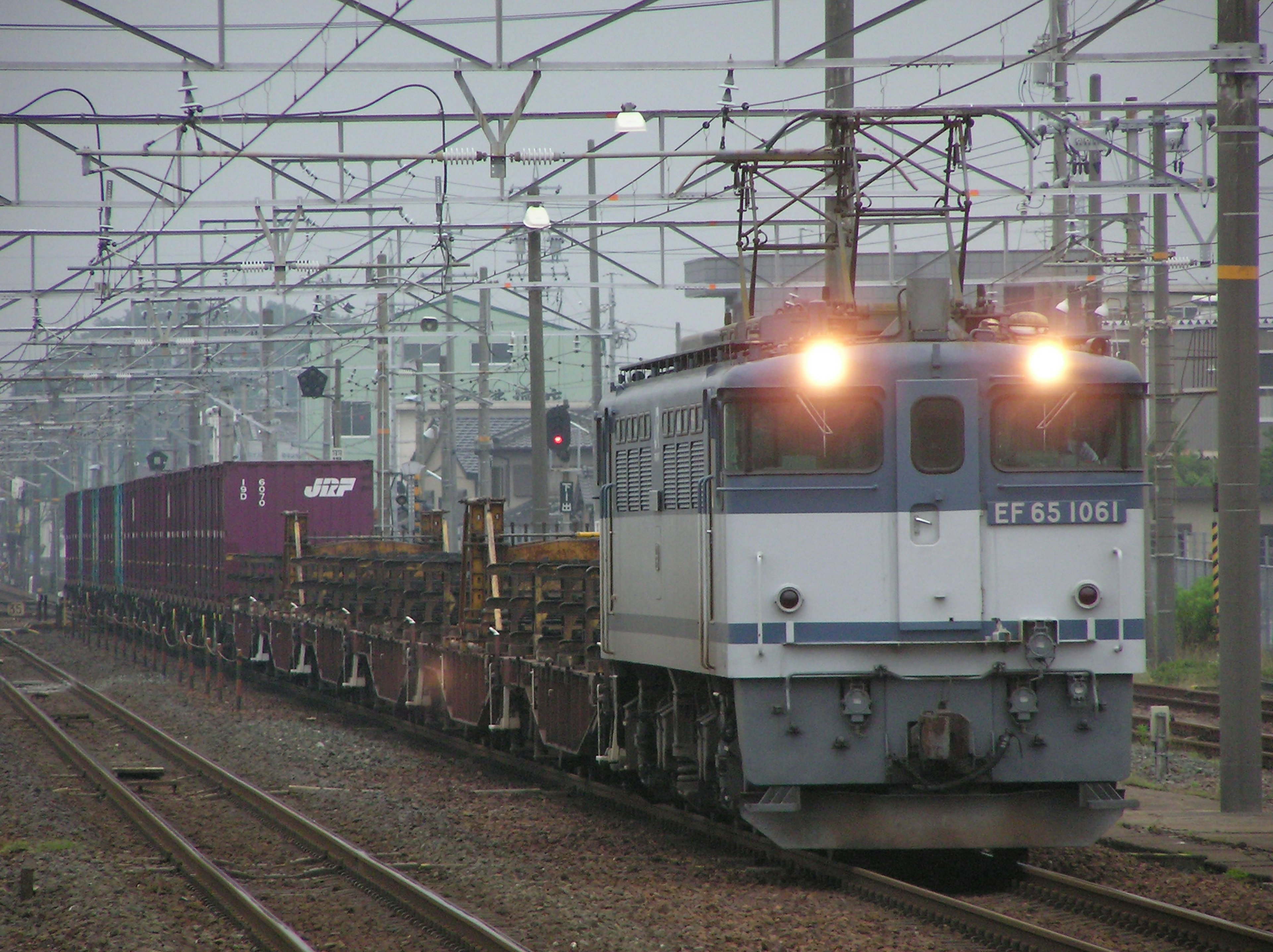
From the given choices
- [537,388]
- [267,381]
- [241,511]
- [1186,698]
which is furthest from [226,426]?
[1186,698]

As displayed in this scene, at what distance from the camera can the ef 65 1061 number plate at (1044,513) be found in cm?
998

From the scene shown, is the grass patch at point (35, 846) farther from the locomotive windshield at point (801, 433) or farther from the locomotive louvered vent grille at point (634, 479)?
the locomotive windshield at point (801, 433)

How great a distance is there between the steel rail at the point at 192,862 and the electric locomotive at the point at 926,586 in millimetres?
2832

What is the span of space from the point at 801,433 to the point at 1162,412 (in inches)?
599

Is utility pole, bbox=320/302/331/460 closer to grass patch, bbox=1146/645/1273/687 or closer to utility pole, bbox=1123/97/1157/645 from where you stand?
utility pole, bbox=1123/97/1157/645

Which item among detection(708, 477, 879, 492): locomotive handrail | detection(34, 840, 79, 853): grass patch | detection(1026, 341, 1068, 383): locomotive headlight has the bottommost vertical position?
detection(34, 840, 79, 853): grass patch

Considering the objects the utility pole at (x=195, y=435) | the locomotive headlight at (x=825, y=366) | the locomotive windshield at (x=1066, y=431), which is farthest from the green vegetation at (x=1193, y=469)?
the locomotive headlight at (x=825, y=366)

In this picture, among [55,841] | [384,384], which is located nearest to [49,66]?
[55,841]

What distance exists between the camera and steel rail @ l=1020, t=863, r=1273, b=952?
8.21 m

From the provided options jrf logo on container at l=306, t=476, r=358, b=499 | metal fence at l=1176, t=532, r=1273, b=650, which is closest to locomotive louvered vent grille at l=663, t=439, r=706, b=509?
metal fence at l=1176, t=532, r=1273, b=650

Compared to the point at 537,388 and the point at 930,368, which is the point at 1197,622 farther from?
the point at 930,368

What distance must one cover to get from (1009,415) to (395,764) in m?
9.77

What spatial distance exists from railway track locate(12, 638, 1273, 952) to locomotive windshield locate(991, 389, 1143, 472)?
98.2 inches

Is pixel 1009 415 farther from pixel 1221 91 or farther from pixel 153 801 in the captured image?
pixel 153 801
